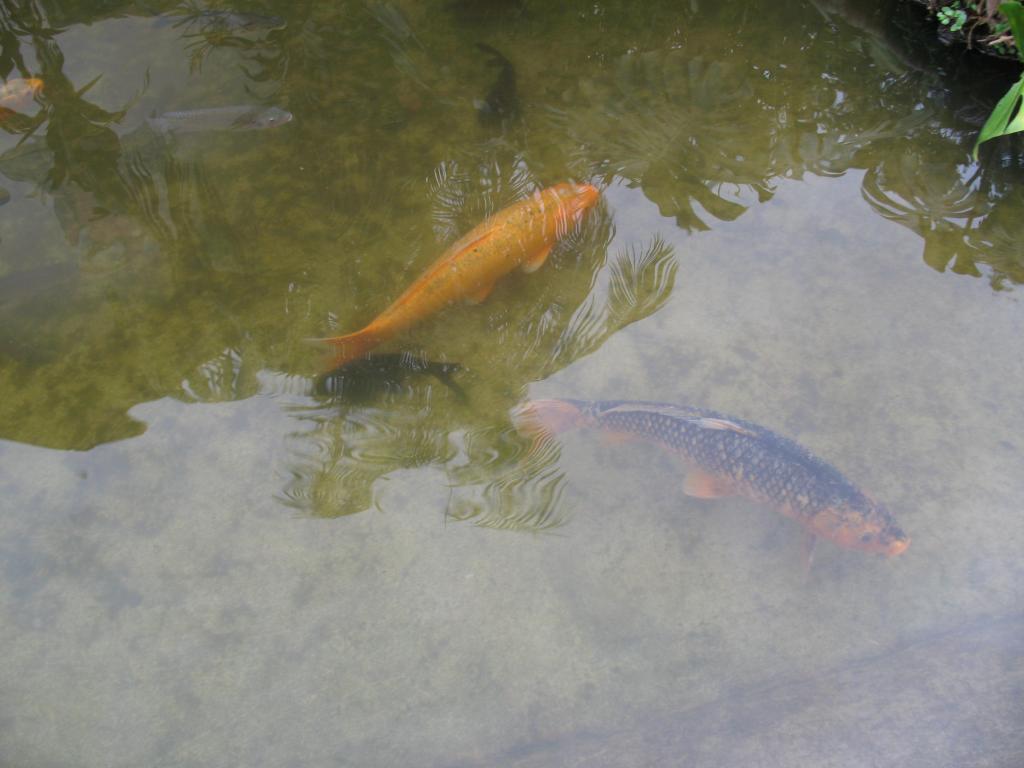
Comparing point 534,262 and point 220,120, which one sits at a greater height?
point 220,120

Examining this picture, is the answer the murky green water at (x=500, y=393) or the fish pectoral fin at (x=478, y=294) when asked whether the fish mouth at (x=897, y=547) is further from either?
the fish pectoral fin at (x=478, y=294)

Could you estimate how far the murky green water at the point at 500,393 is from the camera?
268 cm

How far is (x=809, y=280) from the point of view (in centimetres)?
354

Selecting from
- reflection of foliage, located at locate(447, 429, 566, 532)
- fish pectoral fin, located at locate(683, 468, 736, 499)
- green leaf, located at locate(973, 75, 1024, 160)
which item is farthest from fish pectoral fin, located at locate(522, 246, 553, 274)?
green leaf, located at locate(973, 75, 1024, 160)

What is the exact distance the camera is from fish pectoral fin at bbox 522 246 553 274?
3.61 m

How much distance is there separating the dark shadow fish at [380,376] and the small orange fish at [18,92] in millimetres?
2664

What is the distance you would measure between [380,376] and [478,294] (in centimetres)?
58

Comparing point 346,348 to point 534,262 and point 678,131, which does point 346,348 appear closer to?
point 534,262

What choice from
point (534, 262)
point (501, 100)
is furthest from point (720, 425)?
point (501, 100)

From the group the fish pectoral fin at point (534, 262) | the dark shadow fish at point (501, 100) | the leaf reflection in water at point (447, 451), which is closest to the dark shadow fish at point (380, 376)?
the leaf reflection in water at point (447, 451)

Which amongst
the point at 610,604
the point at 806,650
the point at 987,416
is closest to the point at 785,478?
the point at 806,650

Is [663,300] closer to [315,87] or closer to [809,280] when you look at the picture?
[809,280]

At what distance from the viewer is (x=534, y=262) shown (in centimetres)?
361

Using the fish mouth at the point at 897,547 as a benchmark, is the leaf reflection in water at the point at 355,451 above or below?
below
